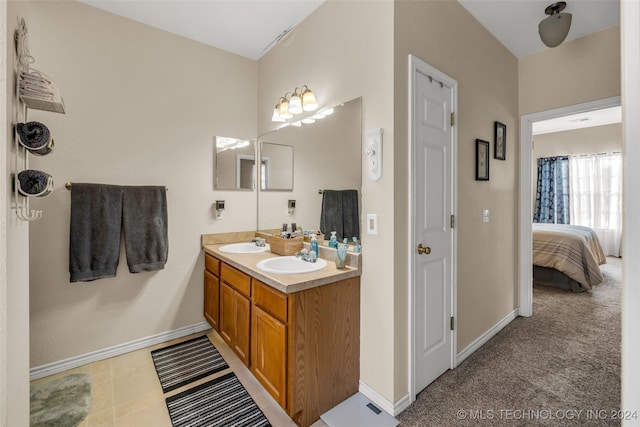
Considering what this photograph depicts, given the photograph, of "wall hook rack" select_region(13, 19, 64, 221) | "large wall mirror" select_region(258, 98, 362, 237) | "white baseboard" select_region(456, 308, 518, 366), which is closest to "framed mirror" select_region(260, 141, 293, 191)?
Result: "large wall mirror" select_region(258, 98, 362, 237)

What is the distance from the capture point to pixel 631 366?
1.40 feet

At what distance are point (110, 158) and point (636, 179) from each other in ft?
9.46

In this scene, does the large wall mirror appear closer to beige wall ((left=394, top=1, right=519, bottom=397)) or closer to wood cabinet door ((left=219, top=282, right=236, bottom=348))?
beige wall ((left=394, top=1, right=519, bottom=397))

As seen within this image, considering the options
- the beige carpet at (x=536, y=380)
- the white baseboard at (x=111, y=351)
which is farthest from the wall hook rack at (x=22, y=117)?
the beige carpet at (x=536, y=380)

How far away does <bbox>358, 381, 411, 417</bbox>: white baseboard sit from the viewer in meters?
1.70

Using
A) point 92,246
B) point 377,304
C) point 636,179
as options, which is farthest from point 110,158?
point 636,179

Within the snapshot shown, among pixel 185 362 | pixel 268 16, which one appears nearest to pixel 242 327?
pixel 185 362

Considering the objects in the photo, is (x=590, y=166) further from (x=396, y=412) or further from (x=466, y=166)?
(x=396, y=412)

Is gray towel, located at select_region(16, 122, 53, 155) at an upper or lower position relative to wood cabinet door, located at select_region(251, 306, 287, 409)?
upper

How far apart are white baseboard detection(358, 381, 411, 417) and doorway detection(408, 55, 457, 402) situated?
2.9 inches

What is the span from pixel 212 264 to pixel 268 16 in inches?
84.6

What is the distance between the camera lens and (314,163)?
2338mm

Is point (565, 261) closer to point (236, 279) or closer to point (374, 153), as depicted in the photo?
point (374, 153)

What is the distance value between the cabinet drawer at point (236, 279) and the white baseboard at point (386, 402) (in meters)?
1.00
